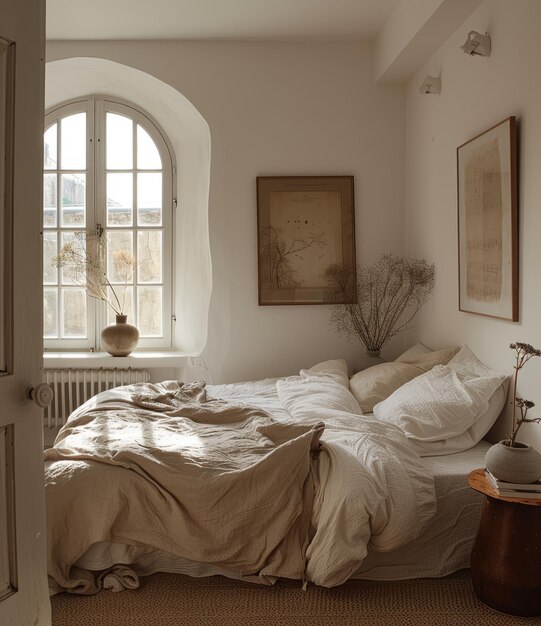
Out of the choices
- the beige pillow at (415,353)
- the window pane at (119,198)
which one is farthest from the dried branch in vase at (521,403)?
the window pane at (119,198)

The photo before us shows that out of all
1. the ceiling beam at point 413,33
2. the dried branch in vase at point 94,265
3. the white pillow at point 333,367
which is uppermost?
the ceiling beam at point 413,33

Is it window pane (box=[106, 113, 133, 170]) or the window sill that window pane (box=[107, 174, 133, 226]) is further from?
the window sill

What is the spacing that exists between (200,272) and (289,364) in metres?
0.94

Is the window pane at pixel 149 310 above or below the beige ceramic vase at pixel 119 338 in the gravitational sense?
above

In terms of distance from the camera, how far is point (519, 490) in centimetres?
252

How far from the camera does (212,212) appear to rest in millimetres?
5109

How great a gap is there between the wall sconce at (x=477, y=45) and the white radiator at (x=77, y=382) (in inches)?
118

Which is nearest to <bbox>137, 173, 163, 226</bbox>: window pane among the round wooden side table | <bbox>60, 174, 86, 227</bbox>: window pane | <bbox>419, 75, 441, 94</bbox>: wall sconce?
<bbox>60, 174, 86, 227</bbox>: window pane

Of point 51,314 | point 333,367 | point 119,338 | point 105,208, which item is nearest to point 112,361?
point 119,338

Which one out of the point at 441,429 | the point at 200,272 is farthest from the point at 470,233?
the point at 200,272

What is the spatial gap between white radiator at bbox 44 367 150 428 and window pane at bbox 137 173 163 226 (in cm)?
117

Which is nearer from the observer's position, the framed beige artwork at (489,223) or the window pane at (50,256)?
the framed beige artwork at (489,223)

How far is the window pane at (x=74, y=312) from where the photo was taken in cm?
552

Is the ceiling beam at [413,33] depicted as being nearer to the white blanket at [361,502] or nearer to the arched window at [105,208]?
the arched window at [105,208]
